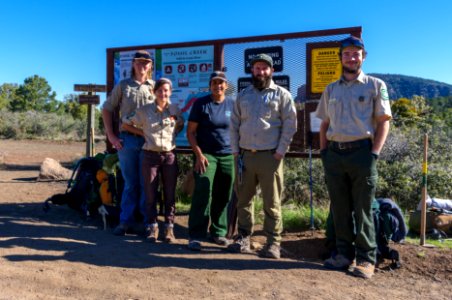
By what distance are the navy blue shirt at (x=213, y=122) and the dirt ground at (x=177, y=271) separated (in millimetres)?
1151

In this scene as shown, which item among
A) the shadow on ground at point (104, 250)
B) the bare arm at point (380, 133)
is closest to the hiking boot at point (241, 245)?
the shadow on ground at point (104, 250)

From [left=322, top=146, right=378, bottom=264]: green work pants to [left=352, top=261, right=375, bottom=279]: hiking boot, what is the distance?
0.17 ft

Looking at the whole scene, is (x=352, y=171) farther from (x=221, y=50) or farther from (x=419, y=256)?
(x=221, y=50)

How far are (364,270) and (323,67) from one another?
9.00ft

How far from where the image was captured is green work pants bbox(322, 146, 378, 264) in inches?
173

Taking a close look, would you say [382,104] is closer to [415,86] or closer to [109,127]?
[109,127]

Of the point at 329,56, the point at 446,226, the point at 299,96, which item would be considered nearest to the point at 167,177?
the point at 299,96

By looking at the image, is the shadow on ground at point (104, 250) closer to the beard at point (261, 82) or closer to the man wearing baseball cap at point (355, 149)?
the man wearing baseball cap at point (355, 149)

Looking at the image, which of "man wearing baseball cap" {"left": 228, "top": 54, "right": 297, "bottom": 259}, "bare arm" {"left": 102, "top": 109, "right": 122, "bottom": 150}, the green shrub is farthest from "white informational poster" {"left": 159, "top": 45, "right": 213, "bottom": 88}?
the green shrub

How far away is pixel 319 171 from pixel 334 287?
4.55 meters

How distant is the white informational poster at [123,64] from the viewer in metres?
7.44

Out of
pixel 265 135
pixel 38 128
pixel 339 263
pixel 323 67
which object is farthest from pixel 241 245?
pixel 38 128

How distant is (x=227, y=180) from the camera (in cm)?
552

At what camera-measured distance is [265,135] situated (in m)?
4.88
